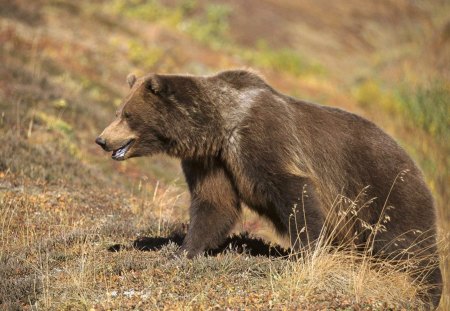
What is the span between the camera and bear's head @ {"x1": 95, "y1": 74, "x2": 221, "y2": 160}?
20.1 feet

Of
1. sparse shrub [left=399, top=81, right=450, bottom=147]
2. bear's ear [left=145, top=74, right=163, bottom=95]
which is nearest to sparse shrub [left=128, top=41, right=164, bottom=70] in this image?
sparse shrub [left=399, top=81, right=450, bottom=147]

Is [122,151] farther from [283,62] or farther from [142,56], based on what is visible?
[283,62]

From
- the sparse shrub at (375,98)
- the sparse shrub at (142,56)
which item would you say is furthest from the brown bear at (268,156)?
the sparse shrub at (375,98)

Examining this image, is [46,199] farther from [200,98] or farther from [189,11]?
[189,11]

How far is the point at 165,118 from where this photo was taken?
20.3 ft

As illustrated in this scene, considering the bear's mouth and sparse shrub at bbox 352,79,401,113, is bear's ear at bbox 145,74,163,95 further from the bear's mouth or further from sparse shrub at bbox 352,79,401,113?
sparse shrub at bbox 352,79,401,113

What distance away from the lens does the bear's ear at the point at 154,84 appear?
239 inches

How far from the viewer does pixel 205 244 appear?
20.5ft

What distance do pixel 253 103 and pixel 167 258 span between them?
5.46 feet

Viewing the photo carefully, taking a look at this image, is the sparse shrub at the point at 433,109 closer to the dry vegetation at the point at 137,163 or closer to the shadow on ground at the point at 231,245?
the dry vegetation at the point at 137,163

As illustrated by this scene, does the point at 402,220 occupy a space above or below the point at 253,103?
below

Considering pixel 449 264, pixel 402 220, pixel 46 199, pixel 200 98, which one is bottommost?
pixel 449 264

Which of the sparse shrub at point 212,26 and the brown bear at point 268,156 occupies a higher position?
the brown bear at point 268,156

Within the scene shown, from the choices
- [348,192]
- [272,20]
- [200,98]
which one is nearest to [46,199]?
[200,98]
